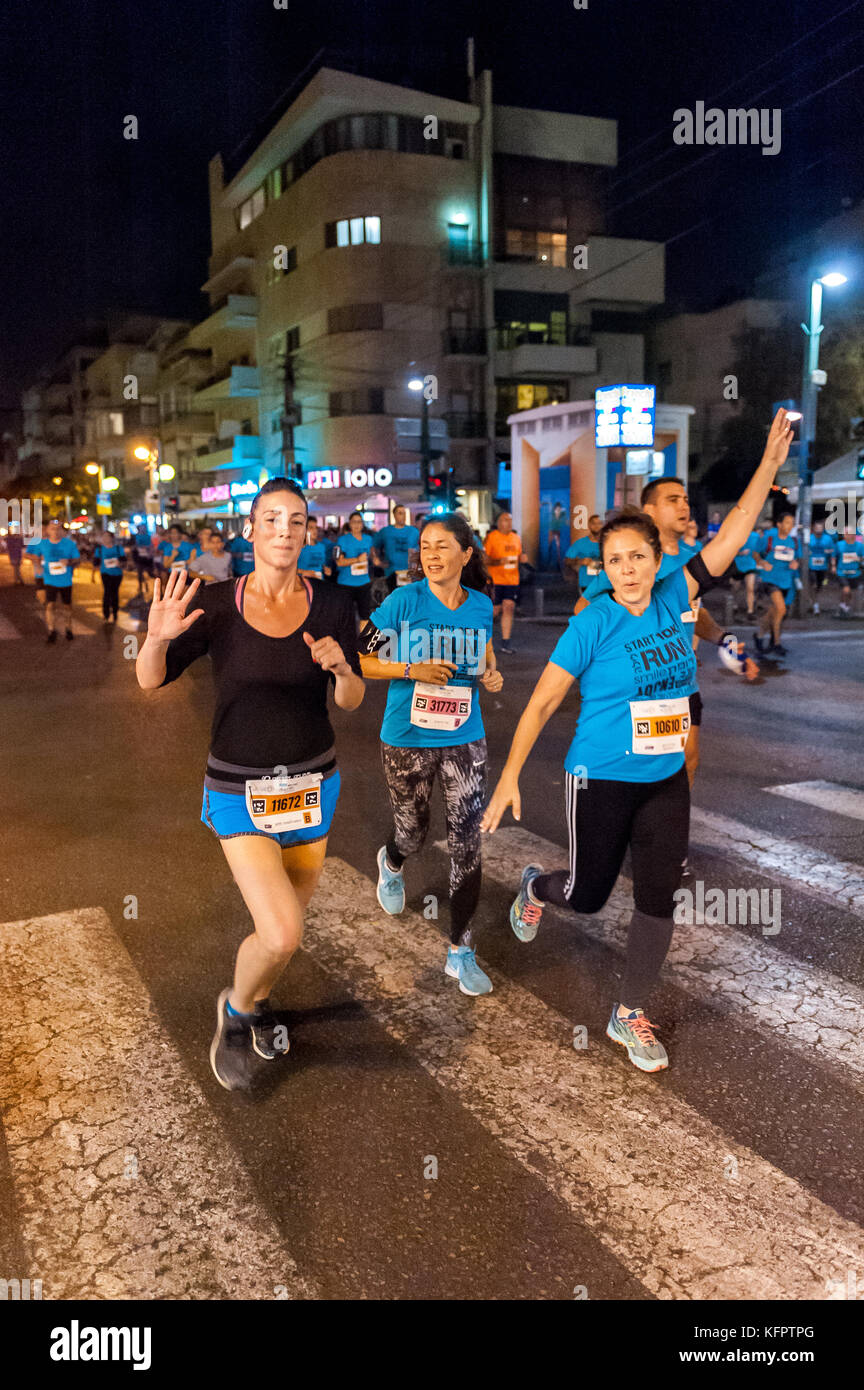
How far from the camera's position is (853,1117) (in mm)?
3443

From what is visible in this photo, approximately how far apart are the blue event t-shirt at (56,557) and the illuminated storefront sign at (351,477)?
2786 centimetres

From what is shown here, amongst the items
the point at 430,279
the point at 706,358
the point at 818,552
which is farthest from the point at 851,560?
the point at 706,358

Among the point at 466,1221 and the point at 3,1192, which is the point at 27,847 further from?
the point at 466,1221

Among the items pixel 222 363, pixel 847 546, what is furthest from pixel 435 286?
pixel 847 546

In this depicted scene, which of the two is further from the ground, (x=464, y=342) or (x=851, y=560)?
(x=464, y=342)

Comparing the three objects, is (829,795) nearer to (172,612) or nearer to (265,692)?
(265,692)

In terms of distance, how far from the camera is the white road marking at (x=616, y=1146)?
2766 mm

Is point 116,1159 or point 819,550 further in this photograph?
point 819,550

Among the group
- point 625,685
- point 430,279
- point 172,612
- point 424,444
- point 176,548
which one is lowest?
point 625,685

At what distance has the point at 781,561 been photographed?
1552 centimetres

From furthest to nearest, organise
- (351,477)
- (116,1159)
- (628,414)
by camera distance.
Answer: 1. (351,477)
2. (628,414)
3. (116,1159)

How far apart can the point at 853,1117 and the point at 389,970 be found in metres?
1.97

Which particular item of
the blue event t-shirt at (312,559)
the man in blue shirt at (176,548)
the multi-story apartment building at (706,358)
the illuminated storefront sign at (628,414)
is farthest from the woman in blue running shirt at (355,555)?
the multi-story apartment building at (706,358)

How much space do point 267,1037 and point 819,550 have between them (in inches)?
886
